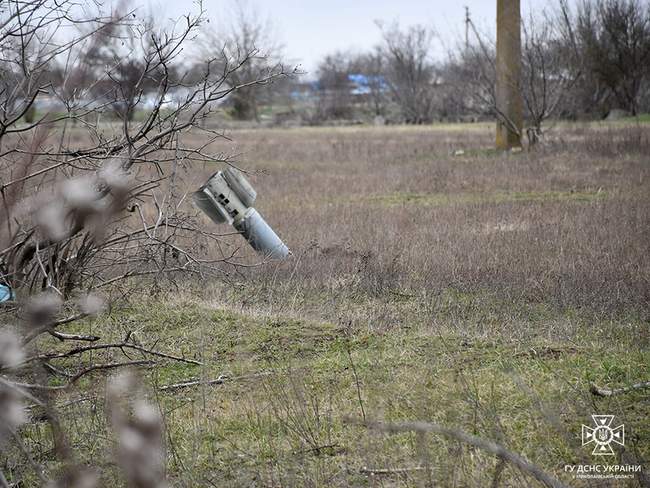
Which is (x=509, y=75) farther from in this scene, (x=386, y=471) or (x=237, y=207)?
(x=386, y=471)

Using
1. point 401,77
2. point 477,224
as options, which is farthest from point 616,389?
point 401,77

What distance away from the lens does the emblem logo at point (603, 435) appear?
12.3 feet

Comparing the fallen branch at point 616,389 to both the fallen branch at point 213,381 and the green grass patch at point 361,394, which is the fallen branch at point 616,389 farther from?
the fallen branch at point 213,381

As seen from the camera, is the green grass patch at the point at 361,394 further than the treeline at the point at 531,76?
No

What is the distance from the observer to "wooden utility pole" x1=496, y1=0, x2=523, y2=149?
787 inches

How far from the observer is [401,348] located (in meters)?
5.35

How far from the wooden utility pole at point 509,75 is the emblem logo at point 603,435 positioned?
16.9 meters

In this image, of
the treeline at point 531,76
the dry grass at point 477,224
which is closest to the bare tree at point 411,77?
the treeline at point 531,76

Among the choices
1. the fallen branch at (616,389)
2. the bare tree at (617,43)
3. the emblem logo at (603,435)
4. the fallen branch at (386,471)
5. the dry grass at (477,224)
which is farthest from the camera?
the bare tree at (617,43)

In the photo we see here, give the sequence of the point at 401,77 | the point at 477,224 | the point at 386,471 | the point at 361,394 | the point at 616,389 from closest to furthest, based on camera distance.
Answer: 1. the point at 386,471
2. the point at 616,389
3. the point at 361,394
4. the point at 477,224
5. the point at 401,77

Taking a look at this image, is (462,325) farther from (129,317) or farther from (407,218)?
(407,218)

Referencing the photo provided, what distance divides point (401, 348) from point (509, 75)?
16.0 metres

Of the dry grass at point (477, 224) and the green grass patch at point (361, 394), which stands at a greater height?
the dry grass at point (477, 224)

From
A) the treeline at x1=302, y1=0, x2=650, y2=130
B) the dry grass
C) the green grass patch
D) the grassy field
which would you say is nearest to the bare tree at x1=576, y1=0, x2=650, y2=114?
the treeline at x1=302, y1=0, x2=650, y2=130
